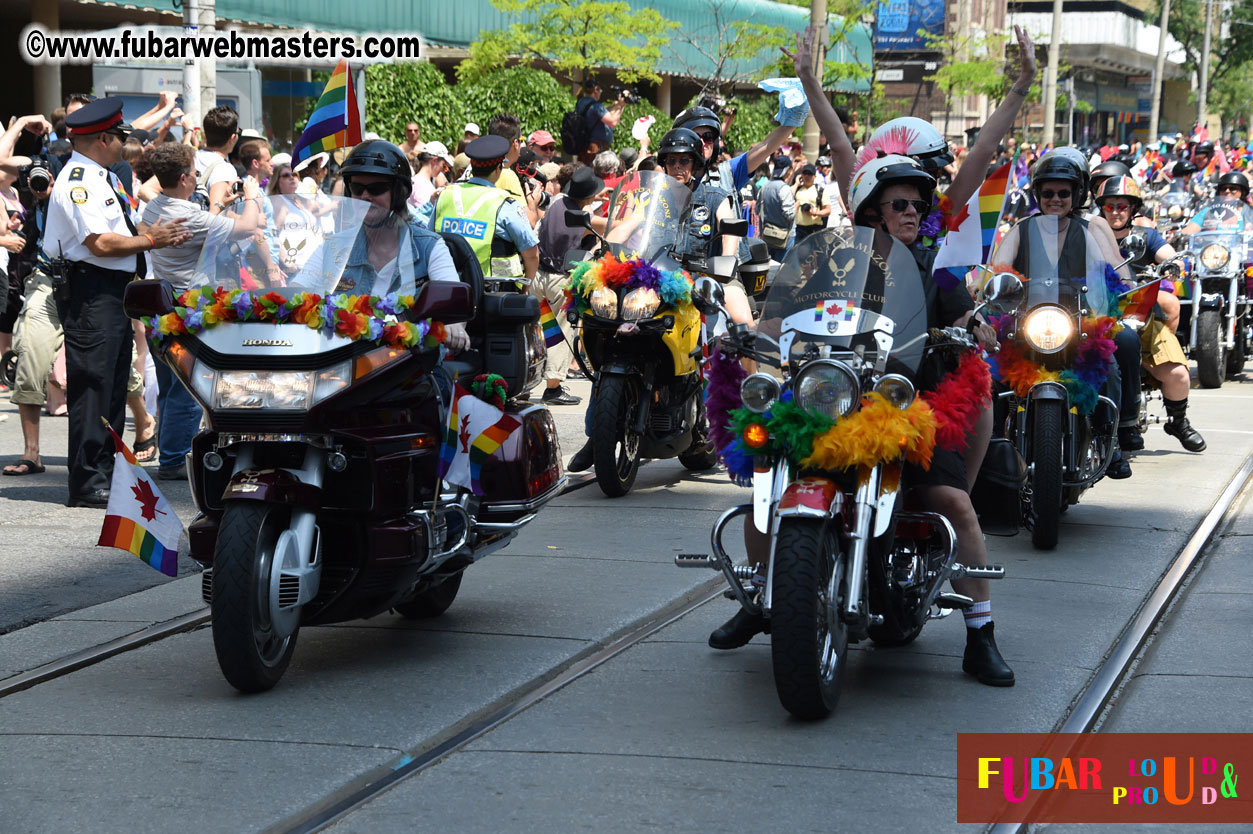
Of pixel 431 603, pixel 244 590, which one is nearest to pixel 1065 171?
pixel 431 603

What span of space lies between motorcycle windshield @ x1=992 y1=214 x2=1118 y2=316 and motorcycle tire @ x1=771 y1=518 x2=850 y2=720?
358cm

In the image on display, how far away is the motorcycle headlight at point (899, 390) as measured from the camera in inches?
199

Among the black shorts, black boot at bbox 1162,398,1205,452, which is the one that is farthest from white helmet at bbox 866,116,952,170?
black boot at bbox 1162,398,1205,452

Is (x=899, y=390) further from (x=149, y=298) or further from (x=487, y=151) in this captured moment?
(x=487, y=151)

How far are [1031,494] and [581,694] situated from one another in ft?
10.8

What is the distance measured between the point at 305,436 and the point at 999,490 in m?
2.45

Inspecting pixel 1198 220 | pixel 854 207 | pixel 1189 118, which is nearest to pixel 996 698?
pixel 854 207

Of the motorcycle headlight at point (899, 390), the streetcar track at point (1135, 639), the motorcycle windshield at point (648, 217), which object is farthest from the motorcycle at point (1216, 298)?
the motorcycle headlight at point (899, 390)

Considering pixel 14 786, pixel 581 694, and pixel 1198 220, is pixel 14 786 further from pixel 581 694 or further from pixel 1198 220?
pixel 1198 220

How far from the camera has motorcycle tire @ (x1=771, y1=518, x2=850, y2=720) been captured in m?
4.79

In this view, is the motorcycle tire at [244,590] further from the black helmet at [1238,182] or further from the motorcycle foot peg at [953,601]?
the black helmet at [1238,182]

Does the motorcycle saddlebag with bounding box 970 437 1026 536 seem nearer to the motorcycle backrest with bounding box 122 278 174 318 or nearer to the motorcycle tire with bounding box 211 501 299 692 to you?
the motorcycle tire with bounding box 211 501 299 692

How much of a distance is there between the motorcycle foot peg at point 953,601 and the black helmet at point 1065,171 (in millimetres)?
3474

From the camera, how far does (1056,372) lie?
8.08m
